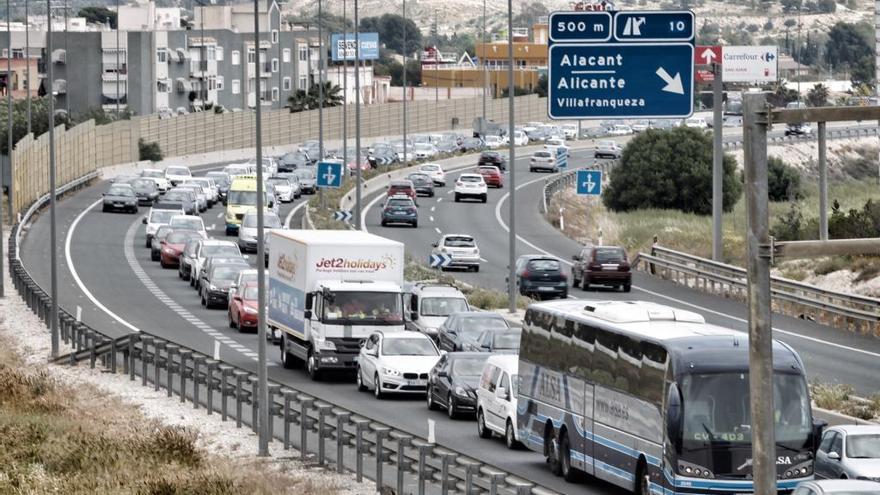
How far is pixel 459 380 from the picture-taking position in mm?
33562

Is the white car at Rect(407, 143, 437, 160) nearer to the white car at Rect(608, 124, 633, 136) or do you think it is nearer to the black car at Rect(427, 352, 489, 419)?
the white car at Rect(608, 124, 633, 136)

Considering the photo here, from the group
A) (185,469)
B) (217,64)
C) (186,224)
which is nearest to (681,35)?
(185,469)

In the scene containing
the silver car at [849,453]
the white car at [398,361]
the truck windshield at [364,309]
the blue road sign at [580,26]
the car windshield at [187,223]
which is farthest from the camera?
the car windshield at [187,223]

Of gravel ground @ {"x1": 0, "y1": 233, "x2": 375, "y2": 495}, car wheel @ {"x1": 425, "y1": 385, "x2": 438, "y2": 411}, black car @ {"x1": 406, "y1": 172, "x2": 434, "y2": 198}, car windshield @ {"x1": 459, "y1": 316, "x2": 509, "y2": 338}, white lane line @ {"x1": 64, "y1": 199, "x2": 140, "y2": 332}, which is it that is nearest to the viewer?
gravel ground @ {"x1": 0, "y1": 233, "x2": 375, "y2": 495}

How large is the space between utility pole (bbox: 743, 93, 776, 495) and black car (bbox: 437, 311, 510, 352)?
23101mm

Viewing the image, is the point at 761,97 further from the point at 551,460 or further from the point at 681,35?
the point at 551,460

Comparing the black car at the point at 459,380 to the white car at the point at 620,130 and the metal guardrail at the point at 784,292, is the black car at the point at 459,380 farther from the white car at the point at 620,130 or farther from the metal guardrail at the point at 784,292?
the white car at the point at 620,130

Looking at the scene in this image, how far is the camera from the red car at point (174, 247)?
64.0 meters

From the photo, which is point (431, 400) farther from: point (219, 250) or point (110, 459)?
point (219, 250)

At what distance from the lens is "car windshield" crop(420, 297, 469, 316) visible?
146 ft

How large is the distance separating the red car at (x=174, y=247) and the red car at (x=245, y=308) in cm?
1495

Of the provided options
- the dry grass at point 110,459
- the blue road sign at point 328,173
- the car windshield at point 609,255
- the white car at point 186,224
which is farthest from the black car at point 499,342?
the blue road sign at point 328,173

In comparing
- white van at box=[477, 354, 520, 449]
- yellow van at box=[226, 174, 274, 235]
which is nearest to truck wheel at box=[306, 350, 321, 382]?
white van at box=[477, 354, 520, 449]

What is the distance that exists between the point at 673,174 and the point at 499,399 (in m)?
64.5
